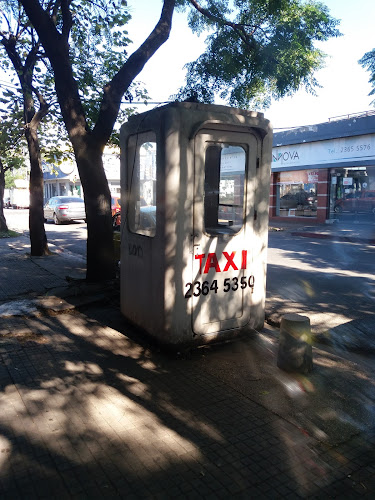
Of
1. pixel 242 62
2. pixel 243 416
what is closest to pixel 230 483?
pixel 243 416

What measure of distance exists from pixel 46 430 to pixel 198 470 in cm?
124

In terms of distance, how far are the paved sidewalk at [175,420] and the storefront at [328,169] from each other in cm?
1761

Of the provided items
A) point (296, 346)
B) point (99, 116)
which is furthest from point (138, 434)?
point (99, 116)

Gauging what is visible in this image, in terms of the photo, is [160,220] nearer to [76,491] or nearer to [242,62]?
[76,491]

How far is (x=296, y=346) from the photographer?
431cm

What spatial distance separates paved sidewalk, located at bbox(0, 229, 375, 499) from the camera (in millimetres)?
2742

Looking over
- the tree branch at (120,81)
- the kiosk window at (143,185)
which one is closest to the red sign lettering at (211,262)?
the kiosk window at (143,185)

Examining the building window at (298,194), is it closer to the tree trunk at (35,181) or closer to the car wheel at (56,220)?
the car wheel at (56,220)

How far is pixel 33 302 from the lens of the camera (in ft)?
21.3

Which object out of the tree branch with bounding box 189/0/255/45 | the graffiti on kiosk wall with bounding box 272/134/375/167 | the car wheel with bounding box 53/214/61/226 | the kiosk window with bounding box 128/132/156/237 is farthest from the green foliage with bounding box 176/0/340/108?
the car wheel with bounding box 53/214/61/226

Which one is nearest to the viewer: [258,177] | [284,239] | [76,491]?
[76,491]

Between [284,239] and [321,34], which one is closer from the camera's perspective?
[321,34]

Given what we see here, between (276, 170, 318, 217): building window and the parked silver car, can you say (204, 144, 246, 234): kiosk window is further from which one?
(276, 170, 318, 217): building window

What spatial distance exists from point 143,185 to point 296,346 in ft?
A: 8.32
